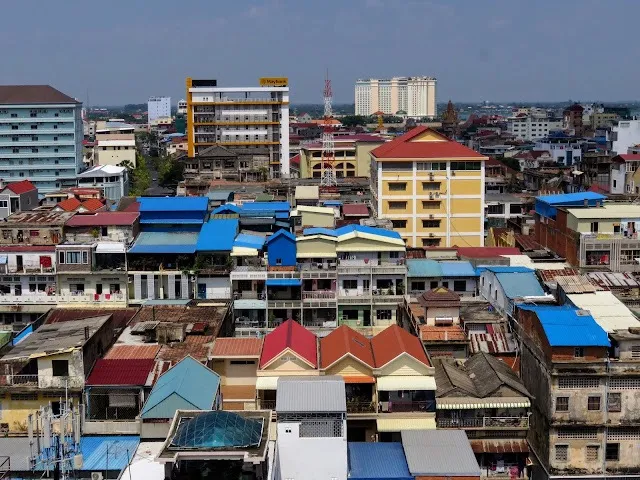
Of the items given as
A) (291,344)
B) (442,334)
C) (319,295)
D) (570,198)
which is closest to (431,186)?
(570,198)

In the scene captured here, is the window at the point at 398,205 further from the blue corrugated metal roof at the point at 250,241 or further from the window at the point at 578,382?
the window at the point at 578,382

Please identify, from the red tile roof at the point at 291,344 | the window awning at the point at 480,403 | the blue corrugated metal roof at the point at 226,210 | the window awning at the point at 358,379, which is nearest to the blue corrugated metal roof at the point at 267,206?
the blue corrugated metal roof at the point at 226,210

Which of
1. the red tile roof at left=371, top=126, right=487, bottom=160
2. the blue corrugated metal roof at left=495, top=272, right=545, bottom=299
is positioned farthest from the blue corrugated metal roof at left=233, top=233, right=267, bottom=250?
the red tile roof at left=371, top=126, right=487, bottom=160

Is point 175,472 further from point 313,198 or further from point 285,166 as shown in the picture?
point 285,166

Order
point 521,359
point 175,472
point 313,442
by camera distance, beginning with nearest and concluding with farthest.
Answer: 1. point 175,472
2. point 313,442
3. point 521,359

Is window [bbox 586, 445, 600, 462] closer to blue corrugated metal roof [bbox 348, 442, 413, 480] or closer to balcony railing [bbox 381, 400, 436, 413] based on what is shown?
balcony railing [bbox 381, 400, 436, 413]

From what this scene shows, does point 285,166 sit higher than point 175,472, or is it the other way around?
point 285,166

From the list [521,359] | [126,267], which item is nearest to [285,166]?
[126,267]
